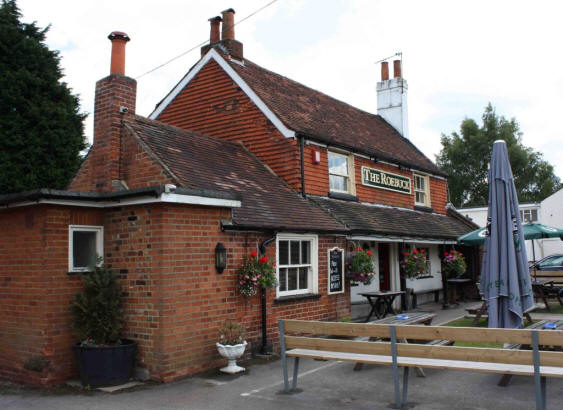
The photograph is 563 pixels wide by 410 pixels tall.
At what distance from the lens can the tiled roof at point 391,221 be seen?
12312 mm

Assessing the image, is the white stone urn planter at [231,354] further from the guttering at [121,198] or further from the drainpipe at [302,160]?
the drainpipe at [302,160]

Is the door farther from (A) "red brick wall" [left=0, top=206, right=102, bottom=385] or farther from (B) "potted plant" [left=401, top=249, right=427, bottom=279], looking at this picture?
(A) "red brick wall" [left=0, top=206, right=102, bottom=385]

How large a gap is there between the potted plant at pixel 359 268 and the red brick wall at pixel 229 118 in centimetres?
220

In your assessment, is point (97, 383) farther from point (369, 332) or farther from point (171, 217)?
point (369, 332)

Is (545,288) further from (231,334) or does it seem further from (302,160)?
(231,334)

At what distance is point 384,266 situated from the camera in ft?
52.1

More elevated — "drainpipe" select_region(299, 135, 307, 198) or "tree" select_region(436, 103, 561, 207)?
"tree" select_region(436, 103, 561, 207)

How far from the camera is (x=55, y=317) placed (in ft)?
25.3

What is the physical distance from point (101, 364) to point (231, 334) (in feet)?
6.32

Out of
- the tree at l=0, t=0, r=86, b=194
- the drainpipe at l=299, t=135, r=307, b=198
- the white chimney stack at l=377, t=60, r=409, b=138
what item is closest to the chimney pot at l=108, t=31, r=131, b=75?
the drainpipe at l=299, t=135, r=307, b=198

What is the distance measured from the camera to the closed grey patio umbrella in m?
8.05

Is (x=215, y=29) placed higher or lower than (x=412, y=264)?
higher

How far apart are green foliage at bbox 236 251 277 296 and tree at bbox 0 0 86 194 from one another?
1242 cm

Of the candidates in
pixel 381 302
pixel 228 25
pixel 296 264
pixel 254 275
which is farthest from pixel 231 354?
pixel 228 25
